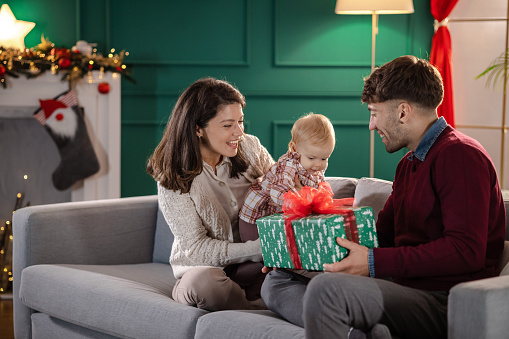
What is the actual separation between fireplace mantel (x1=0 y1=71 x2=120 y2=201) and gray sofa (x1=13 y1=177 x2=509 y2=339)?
1.54 metres

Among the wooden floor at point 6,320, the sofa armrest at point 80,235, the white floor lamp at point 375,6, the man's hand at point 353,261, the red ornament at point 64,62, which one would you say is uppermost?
the white floor lamp at point 375,6

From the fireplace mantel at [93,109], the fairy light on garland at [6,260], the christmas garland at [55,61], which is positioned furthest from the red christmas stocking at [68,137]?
the fairy light on garland at [6,260]

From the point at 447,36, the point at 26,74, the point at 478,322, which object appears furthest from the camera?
the point at 447,36

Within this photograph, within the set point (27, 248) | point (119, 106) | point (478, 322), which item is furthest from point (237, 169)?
point (119, 106)

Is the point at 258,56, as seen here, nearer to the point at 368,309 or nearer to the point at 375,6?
the point at 375,6

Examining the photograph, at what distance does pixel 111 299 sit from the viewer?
2.35 metres

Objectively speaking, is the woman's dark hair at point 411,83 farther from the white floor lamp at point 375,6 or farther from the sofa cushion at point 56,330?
the white floor lamp at point 375,6

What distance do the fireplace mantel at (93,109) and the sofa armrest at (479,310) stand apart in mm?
3351

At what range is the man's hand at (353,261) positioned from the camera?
1781mm

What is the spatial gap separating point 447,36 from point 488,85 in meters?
0.44

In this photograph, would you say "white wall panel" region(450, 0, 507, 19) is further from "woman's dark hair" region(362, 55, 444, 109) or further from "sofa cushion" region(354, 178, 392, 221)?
"woman's dark hair" region(362, 55, 444, 109)

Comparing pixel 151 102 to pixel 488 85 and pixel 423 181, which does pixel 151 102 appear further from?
pixel 423 181

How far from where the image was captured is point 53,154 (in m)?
4.62

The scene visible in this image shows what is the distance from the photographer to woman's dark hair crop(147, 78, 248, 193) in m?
2.50
